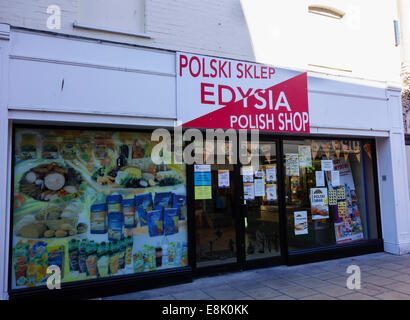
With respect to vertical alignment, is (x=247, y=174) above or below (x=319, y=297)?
above

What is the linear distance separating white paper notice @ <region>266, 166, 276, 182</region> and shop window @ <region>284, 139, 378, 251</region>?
302 mm

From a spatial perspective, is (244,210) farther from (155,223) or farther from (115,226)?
(115,226)

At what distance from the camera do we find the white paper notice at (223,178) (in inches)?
227

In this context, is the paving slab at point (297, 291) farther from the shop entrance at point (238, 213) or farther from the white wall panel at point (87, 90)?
the white wall panel at point (87, 90)

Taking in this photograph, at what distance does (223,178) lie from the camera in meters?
5.79

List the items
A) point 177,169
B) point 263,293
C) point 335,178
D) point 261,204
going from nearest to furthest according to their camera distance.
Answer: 1. point 263,293
2. point 177,169
3. point 261,204
4. point 335,178

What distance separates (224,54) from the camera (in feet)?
18.7

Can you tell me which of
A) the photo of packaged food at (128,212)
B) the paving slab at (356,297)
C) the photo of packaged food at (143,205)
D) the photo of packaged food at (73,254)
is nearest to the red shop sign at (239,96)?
the photo of packaged food at (143,205)

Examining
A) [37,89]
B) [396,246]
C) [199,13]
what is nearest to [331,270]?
[396,246]

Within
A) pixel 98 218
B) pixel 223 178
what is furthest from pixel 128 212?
pixel 223 178

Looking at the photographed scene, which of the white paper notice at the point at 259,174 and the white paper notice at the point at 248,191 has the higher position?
the white paper notice at the point at 259,174

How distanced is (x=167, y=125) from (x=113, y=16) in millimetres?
1985
